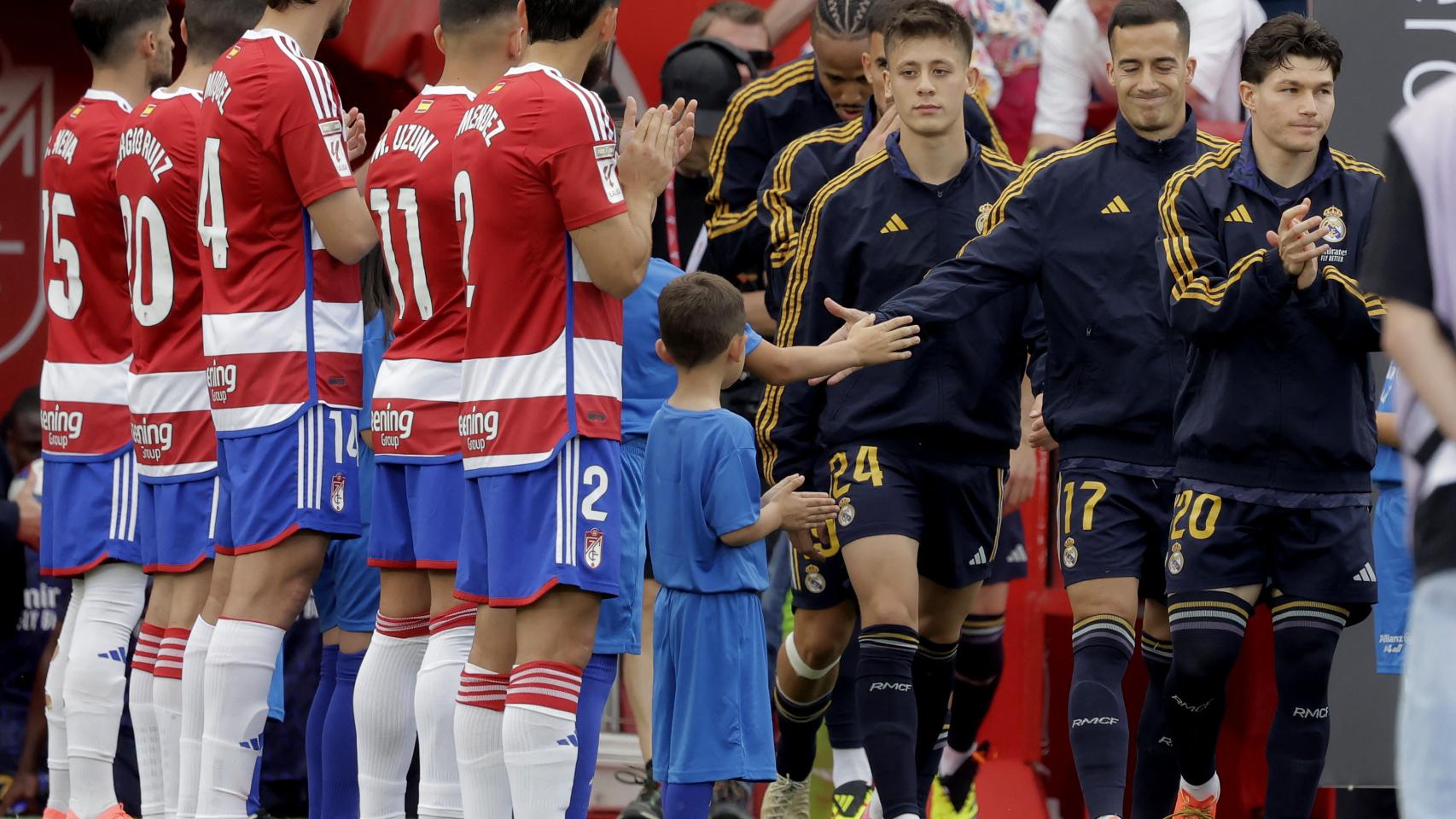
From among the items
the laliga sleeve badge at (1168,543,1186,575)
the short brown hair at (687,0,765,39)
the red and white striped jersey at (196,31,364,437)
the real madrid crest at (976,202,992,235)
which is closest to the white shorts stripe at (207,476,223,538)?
the red and white striped jersey at (196,31,364,437)

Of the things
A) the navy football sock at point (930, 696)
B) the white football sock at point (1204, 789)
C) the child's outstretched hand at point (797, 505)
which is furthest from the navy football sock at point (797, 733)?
the white football sock at point (1204, 789)

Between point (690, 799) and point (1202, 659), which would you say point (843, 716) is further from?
point (1202, 659)

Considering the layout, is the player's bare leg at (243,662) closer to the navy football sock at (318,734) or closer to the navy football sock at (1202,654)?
the navy football sock at (318,734)

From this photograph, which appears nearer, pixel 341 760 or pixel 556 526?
pixel 556 526

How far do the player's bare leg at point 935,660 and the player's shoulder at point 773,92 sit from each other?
226 centimetres

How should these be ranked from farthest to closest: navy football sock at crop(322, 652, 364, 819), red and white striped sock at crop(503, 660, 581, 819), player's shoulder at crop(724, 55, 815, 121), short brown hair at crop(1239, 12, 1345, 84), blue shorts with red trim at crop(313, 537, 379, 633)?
player's shoulder at crop(724, 55, 815, 121), blue shorts with red trim at crop(313, 537, 379, 633), navy football sock at crop(322, 652, 364, 819), short brown hair at crop(1239, 12, 1345, 84), red and white striped sock at crop(503, 660, 581, 819)

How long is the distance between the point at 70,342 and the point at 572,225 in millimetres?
2613

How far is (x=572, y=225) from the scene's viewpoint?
4922mm

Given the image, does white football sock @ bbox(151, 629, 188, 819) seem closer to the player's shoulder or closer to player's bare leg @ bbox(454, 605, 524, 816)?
player's bare leg @ bbox(454, 605, 524, 816)

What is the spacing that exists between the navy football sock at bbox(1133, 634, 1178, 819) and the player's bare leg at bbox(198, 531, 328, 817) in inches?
100

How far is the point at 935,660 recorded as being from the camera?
22.3ft

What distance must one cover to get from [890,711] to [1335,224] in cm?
195

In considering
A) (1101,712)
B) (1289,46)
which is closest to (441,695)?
(1101,712)

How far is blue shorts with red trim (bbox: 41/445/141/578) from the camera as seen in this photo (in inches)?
260
